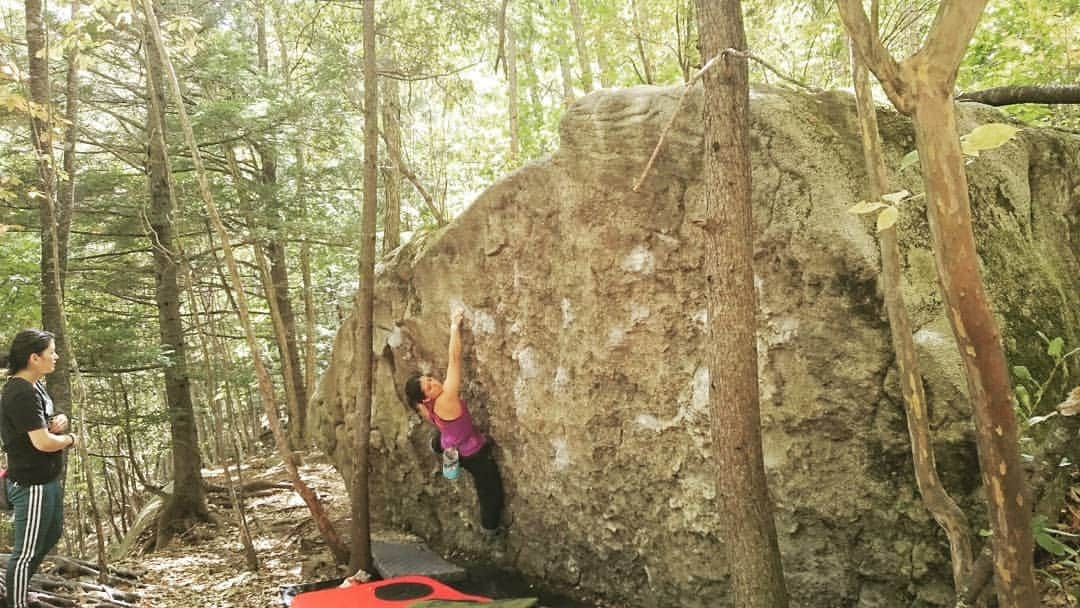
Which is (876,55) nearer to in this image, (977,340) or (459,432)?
(977,340)

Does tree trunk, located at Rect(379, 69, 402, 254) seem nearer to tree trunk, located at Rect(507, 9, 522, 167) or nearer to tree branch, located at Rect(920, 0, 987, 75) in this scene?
tree trunk, located at Rect(507, 9, 522, 167)

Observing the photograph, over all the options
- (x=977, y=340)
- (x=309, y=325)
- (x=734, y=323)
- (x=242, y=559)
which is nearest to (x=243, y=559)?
(x=242, y=559)

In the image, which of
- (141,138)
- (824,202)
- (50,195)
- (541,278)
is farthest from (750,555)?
(141,138)

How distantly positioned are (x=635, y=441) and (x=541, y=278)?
1.50m

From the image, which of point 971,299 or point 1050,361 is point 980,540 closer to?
point 1050,361

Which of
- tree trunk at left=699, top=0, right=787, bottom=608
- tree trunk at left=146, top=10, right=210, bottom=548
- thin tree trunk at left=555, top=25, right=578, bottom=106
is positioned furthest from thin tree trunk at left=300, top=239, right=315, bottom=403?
Result: tree trunk at left=699, top=0, right=787, bottom=608

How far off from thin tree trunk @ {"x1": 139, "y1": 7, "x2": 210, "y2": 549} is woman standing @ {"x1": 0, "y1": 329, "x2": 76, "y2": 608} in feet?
14.3

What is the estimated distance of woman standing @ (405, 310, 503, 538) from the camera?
234 inches

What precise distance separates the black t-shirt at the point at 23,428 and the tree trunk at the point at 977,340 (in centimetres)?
533

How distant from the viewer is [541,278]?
560 centimetres

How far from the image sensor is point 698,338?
4.64m

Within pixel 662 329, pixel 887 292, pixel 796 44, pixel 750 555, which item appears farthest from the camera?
pixel 796 44

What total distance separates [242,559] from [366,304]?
397 cm

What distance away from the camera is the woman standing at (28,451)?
4645 millimetres
